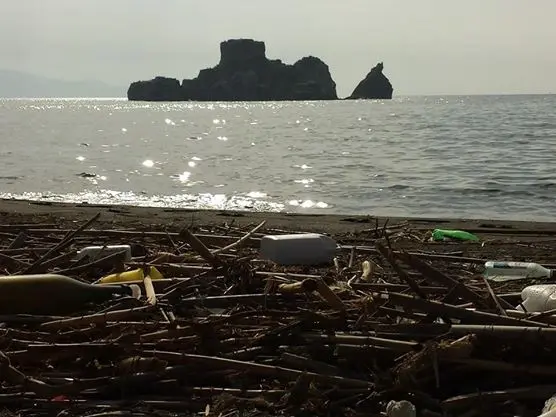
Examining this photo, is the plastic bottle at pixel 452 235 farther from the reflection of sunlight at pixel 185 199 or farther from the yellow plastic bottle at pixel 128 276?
the reflection of sunlight at pixel 185 199

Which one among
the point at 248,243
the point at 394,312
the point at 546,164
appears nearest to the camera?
the point at 394,312

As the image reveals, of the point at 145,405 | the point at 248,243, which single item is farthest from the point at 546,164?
the point at 145,405

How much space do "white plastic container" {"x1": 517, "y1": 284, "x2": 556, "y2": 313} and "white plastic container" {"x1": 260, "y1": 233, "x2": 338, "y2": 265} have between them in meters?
2.33

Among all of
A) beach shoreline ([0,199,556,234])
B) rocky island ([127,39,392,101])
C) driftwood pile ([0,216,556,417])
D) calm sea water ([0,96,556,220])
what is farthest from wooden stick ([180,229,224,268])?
rocky island ([127,39,392,101])

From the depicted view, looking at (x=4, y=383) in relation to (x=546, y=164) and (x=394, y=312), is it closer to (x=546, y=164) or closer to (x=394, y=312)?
(x=394, y=312)

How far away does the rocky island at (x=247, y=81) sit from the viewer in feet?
560

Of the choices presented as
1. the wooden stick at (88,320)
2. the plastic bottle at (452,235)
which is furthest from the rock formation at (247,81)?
the wooden stick at (88,320)

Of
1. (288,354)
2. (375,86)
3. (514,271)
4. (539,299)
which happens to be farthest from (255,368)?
(375,86)

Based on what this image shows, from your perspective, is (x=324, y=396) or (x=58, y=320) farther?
(x=58, y=320)

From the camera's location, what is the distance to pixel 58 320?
4297 mm

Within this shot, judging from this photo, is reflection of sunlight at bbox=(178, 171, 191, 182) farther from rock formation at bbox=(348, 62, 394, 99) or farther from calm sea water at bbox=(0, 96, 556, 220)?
rock formation at bbox=(348, 62, 394, 99)

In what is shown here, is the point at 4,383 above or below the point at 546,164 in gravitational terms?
above

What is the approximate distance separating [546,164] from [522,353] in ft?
68.4

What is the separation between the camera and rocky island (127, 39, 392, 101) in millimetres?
170625
